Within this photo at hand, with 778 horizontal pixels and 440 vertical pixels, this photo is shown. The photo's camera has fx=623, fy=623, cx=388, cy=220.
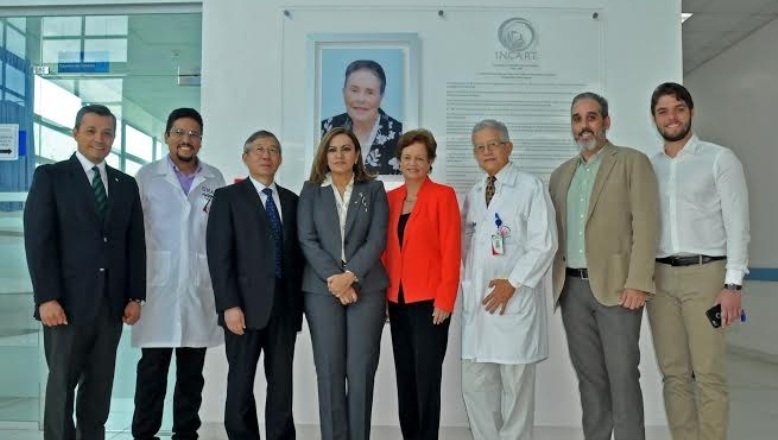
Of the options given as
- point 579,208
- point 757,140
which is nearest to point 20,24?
point 579,208

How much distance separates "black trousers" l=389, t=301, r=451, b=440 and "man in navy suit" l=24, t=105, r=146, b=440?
124cm

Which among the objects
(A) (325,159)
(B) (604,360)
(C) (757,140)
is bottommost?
(B) (604,360)

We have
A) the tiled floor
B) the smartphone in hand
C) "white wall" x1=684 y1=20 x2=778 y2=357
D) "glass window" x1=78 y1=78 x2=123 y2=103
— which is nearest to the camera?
the smartphone in hand

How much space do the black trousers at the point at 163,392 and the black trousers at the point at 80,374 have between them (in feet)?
1.17

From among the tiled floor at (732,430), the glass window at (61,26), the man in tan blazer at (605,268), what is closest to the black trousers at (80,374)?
the tiled floor at (732,430)

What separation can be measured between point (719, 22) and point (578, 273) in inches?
215

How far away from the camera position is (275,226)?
290 centimetres

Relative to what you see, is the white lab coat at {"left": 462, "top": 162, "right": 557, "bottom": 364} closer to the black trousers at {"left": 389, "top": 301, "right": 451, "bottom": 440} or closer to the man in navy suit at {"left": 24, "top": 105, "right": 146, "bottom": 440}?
the black trousers at {"left": 389, "top": 301, "right": 451, "bottom": 440}

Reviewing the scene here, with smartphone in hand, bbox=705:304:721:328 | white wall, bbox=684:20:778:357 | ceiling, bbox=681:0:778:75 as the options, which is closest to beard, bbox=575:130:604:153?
smartphone in hand, bbox=705:304:721:328

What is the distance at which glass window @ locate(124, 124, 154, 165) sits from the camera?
161 inches

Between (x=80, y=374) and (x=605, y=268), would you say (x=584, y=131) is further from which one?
(x=80, y=374)

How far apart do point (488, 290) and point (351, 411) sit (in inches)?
32.1

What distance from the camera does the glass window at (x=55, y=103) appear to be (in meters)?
4.16

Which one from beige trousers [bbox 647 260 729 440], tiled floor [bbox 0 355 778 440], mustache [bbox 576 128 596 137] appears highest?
mustache [bbox 576 128 596 137]
